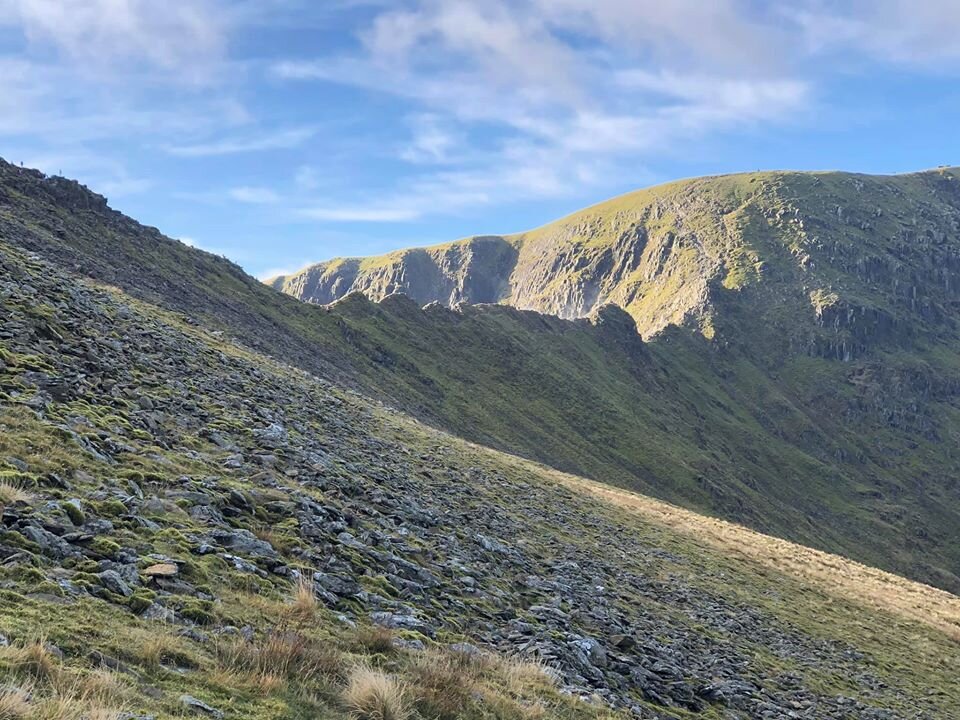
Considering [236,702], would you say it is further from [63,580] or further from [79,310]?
[79,310]

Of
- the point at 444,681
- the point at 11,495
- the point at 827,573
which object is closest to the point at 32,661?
the point at 11,495

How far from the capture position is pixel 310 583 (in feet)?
35.3

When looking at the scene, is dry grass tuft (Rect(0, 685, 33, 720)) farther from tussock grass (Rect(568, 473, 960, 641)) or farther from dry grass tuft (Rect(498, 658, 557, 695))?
tussock grass (Rect(568, 473, 960, 641))

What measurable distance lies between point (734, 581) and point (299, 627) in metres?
26.1

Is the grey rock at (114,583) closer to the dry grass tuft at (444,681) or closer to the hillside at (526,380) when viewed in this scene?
the dry grass tuft at (444,681)

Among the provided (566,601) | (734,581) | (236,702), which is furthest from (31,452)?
(734,581)

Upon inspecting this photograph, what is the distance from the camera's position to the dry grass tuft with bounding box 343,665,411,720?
7.57 metres

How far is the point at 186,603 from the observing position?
8.91 m

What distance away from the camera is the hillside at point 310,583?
7699 mm

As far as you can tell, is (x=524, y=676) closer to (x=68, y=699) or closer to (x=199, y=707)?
(x=199, y=707)

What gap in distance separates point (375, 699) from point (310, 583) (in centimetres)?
349

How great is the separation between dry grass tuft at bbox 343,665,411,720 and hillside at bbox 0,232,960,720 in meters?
0.03

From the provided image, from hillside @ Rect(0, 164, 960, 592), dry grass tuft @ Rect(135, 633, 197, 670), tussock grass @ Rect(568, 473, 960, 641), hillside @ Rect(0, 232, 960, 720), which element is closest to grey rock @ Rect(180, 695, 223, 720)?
hillside @ Rect(0, 232, 960, 720)

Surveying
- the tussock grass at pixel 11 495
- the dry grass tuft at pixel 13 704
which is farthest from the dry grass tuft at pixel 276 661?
the tussock grass at pixel 11 495
